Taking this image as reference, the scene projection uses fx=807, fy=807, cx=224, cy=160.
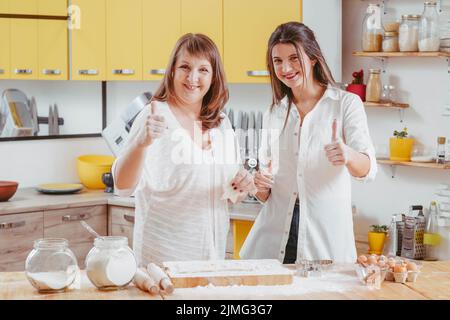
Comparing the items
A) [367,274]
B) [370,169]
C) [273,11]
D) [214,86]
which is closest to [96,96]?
[273,11]

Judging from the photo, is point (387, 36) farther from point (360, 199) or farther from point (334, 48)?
point (360, 199)

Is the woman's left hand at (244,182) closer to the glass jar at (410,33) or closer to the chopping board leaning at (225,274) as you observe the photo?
the chopping board leaning at (225,274)

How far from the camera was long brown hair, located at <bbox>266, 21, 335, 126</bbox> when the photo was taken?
2.42 m

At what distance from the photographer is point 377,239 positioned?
3.40 meters

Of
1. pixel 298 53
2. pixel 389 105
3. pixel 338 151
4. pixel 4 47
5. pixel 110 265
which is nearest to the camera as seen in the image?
pixel 110 265

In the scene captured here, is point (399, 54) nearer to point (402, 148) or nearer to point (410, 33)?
point (410, 33)

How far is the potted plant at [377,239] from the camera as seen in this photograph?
3396 millimetres

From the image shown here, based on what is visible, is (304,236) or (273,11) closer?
(304,236)

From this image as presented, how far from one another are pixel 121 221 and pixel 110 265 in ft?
5.73

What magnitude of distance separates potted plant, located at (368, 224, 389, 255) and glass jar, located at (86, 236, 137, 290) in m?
1.69

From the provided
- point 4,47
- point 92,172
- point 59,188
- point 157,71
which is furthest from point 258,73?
point 4,47

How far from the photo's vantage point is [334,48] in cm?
352

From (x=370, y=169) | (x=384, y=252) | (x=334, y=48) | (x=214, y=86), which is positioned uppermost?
(x=334, y=48)

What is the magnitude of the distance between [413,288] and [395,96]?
1.60m
